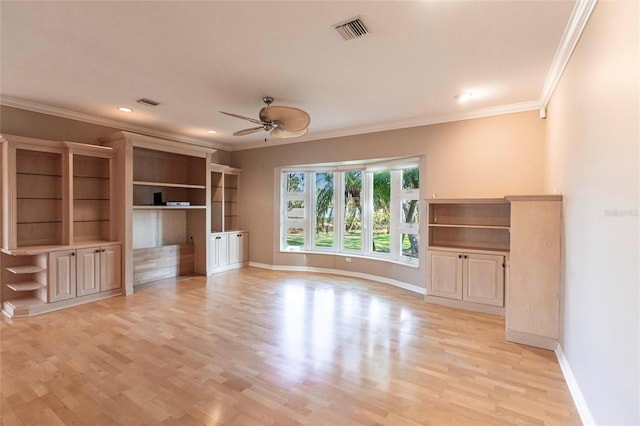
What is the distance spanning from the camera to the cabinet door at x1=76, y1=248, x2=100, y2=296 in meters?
4.41

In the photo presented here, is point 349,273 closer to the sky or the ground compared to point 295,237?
closer to the ground

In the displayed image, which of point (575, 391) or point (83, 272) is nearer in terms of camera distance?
point (575, 391)

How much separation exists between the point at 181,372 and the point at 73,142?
3791 millimetres

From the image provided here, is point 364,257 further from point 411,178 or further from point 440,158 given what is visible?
point 440,158

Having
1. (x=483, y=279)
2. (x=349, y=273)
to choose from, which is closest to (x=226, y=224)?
(x=349, y=273)

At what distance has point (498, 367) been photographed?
2.77m

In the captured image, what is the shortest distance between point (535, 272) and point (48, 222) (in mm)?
6165

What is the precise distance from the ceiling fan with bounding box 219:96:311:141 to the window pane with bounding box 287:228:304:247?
3.17 metres

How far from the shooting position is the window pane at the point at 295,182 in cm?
683

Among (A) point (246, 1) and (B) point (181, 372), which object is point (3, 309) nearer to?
(B) point (181, 372)

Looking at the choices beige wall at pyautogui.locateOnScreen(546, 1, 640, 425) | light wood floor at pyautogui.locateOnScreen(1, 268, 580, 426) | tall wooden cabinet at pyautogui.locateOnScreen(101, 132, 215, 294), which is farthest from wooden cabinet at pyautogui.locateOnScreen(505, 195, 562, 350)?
tall wooden cabinet at pyautogui.locateOnScreen(101, 132, 215, 294)

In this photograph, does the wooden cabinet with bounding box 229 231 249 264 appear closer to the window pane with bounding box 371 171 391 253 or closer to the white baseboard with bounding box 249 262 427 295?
the white baseboard with bounding box 249 262 427 295

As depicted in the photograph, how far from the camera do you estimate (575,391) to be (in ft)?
7.59

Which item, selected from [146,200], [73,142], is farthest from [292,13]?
[146,200]
